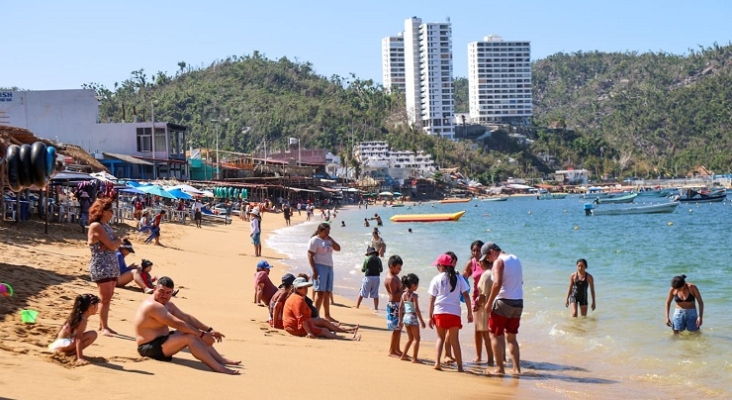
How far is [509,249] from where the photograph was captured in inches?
1299

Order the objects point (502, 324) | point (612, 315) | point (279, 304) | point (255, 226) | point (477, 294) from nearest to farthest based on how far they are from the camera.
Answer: point (502, 324) < point (477, 294) < point (279, 304) < point (612, 315) < point (255, 226)

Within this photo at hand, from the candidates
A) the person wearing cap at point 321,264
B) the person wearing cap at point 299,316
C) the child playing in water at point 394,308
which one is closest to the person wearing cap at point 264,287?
the person wearing cap at point 321,264

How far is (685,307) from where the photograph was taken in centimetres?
1180

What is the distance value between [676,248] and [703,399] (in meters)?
25.1

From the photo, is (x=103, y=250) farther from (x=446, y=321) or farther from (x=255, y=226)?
(x=255, y=226)

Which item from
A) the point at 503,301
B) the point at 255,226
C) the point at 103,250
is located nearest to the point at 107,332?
the point at 103,250

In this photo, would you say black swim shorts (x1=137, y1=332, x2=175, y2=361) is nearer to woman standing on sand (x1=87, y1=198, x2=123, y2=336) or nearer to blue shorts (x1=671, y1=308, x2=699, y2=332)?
woman standing on sand (x1=87, y1=198, x2=123, y2=336)

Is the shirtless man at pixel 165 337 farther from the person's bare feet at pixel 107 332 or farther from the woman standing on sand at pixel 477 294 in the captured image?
the woman standing on sand at pixel 477 294

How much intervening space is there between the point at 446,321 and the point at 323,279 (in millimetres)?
3356

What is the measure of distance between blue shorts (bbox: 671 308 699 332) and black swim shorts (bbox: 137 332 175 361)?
749 cm

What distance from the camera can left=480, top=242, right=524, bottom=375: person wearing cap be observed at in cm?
899

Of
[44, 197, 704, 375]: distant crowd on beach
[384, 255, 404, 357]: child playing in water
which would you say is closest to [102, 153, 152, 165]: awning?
[44, 197, 704, 375]: distant crowd on beach

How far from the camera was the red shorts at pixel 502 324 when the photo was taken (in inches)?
362

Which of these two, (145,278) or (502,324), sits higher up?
(145,278)
